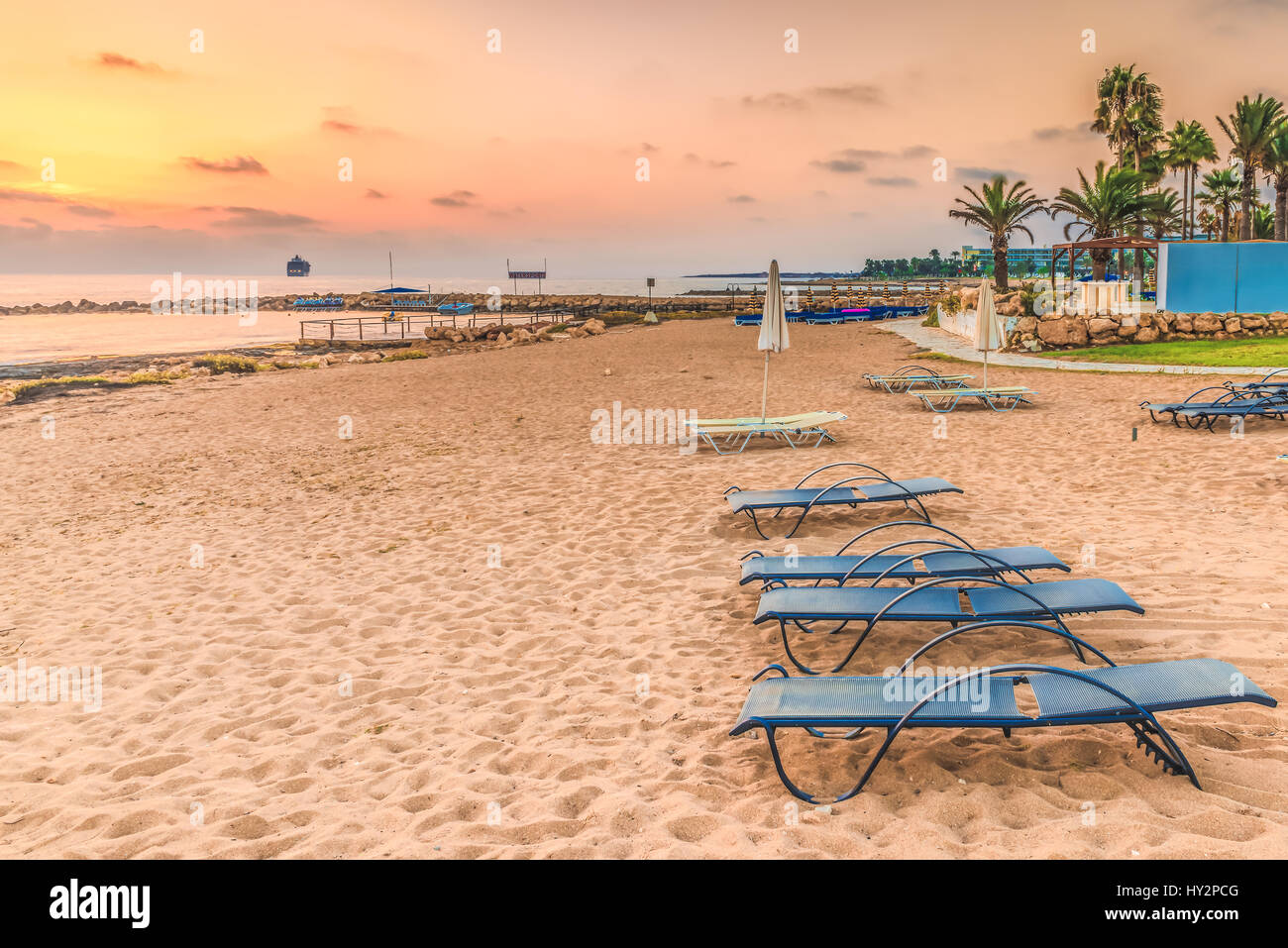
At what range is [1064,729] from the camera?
3637 millimetres

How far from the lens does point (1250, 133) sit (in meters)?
39.5

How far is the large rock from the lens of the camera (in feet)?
68.1

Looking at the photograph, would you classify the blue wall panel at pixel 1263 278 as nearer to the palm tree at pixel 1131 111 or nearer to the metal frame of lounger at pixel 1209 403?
the metal frame of lounger at pixel 1209 403

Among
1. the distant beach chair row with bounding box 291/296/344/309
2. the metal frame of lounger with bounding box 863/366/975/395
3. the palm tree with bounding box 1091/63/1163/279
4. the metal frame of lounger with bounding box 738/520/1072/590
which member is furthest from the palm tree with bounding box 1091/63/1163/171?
the distant beach chair row with bounding box 291/296/344/309

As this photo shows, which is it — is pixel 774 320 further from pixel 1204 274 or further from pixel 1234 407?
pixel 1204 274

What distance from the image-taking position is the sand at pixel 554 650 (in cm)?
309

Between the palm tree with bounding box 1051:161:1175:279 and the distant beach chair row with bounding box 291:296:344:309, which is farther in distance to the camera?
the distant beach chair row with bounding box 291:296:344:309

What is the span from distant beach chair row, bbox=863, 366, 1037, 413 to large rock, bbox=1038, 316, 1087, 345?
21.3 feet

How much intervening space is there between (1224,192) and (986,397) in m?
57.6

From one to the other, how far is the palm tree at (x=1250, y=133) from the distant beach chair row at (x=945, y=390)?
34433mm

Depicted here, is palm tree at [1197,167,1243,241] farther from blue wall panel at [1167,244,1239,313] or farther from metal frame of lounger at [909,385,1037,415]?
metal frame of lounger at [909,385,1037,415]

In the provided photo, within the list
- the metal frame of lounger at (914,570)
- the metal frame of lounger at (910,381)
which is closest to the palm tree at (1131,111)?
the metal frame of lounger at (910,381)
